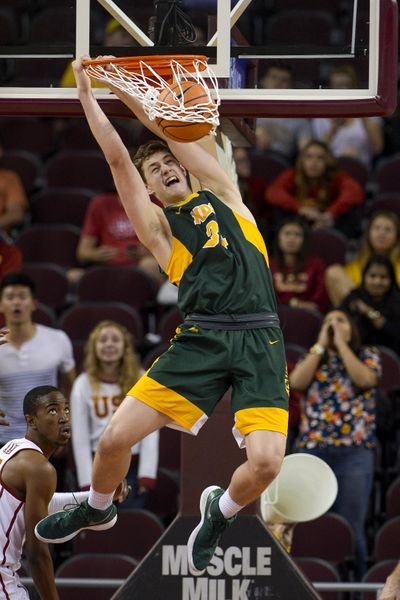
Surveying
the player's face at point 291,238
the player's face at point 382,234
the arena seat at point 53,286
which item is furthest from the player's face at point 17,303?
the player's face at point 382,234

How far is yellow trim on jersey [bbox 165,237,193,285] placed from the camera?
248 inches

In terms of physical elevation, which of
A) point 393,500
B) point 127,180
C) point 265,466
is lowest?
point 393,500

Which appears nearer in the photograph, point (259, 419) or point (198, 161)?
point (259, 419)

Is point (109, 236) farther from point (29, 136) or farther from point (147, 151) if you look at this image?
point (147, 151)

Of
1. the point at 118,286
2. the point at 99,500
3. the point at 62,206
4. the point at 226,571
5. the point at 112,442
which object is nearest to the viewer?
the point at 112,442

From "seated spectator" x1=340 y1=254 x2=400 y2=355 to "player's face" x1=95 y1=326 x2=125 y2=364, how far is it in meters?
1.61

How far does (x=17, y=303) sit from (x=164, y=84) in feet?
11.0

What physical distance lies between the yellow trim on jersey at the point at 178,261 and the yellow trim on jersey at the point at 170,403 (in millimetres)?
507

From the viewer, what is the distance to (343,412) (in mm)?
9188

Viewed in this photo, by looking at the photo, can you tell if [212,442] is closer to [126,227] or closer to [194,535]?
[194,535]

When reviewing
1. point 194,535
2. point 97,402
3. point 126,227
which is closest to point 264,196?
point 126,227

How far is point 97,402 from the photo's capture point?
30.4 feet

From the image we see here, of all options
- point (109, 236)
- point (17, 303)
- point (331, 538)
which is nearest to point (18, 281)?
point (17, 303)

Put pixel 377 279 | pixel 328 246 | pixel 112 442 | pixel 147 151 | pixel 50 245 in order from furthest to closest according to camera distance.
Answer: pixel 50 245
pixel 328 246
pixel 377 279
pixel 147 151
pixel 112 442
